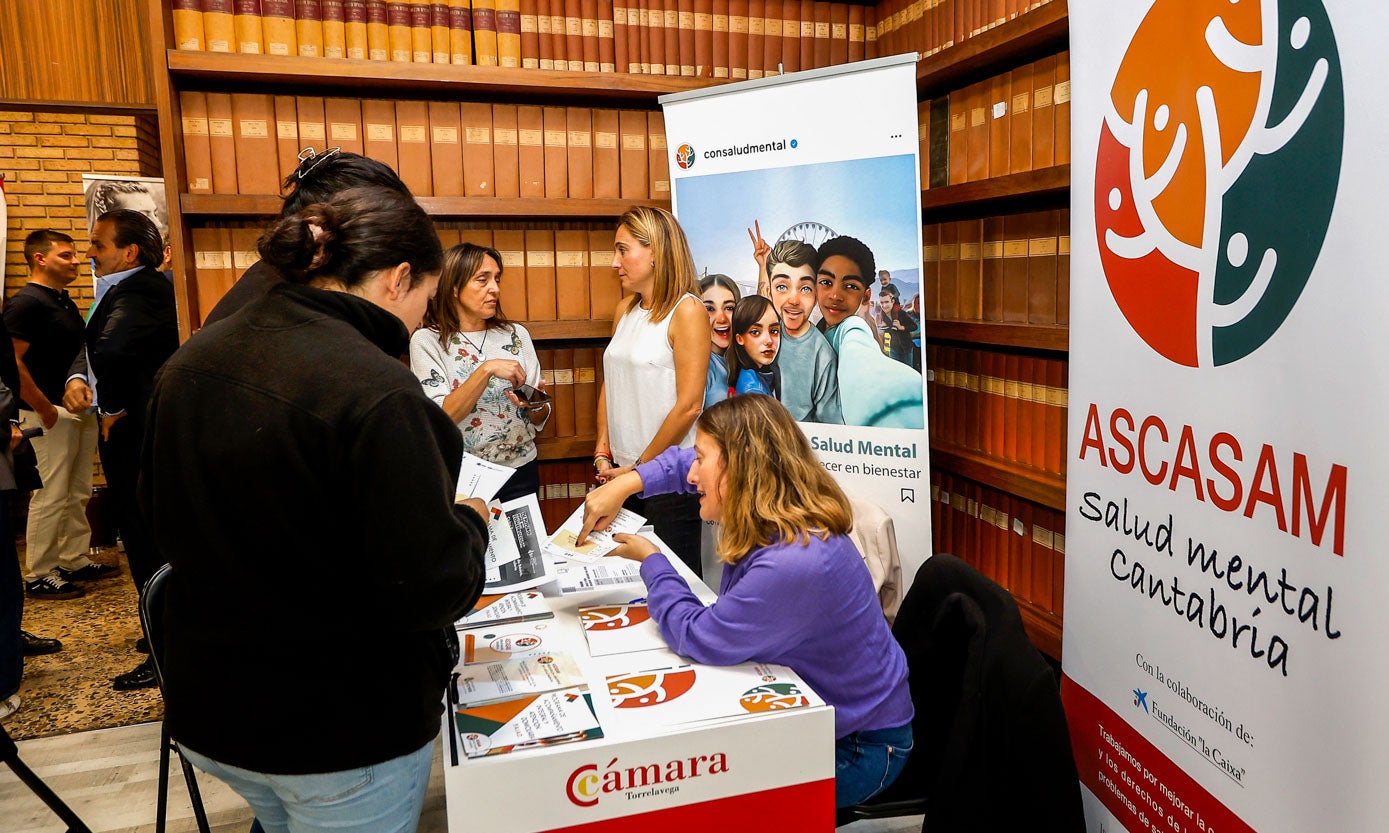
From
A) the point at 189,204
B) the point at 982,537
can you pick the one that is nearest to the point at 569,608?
the point at 982,537

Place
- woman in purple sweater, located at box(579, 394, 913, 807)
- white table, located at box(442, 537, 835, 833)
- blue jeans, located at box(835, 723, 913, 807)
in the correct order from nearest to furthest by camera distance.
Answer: white table, located at box(442, 537, 835, 833) → woman in purple sweater, located at box(579, 394, 913, 807) → blue jeans, located at box(835, 723, 913, 807)

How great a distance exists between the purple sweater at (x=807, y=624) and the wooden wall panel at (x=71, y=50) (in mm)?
4466

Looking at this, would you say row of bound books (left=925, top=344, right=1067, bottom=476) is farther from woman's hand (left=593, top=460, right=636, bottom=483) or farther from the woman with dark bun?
the woman with dark bun

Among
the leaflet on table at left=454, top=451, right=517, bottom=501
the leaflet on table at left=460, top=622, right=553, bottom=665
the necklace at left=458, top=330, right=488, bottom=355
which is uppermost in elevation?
the necklace at left=458, top=330, right=488, bottom=355

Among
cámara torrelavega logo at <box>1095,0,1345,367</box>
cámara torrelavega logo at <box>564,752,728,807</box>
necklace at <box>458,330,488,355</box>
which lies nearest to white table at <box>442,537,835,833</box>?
cámara torrelavega logo at <box>564,752,728,807</box>

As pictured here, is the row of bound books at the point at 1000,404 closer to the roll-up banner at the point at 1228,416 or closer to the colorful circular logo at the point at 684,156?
the roll-up banner at the point at 1228,416

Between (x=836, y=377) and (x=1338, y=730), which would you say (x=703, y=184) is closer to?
(x=836, y=377)

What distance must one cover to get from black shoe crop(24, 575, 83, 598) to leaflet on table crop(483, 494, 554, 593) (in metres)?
3.19

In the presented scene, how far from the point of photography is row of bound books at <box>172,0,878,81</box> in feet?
8.73

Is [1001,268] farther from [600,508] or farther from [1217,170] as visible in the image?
[600,508]

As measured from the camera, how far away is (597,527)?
1.78 meters

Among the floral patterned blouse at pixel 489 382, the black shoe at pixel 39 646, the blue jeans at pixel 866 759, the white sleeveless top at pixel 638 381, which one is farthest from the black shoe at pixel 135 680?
the blue jeans at pixel 866 759

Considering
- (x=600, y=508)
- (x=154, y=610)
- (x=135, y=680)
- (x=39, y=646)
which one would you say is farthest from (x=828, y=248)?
(x=39, y=646)

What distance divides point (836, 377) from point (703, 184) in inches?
30.0
